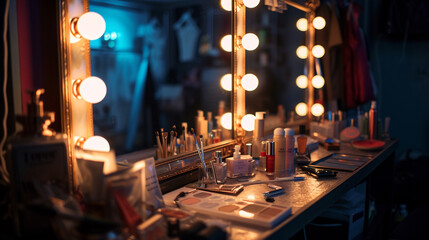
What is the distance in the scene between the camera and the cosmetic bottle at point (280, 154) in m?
1.57

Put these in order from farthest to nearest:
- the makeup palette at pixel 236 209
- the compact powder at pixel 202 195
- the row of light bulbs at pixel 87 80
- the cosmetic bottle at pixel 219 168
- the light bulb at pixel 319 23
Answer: the light bulb at pixel 319 23, the cosmetic bottle at pixel 219 168, the compact powder at pixel 202 195, the row of light bulbs at pixel 87 80, the makeup palette at pixel 236 209

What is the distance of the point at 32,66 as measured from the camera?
1088mm

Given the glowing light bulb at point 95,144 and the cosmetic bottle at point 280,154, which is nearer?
the glowing light bulb at point 95,144

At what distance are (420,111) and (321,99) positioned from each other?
126 cm

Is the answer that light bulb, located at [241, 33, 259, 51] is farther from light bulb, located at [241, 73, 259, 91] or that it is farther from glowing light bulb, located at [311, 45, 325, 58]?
glowing light bulb, located at [311, 45, 325, 58]

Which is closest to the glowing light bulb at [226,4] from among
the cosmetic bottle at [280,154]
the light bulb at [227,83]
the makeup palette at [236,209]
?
the light bulb at [227,83]

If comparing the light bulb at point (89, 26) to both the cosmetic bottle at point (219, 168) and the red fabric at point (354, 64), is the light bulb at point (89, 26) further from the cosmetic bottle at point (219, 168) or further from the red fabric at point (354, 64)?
the red fabric at point (354, 64)

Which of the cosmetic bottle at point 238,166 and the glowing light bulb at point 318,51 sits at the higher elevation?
the glowing light bulb at point 318,51

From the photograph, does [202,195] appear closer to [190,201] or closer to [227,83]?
[190,201]

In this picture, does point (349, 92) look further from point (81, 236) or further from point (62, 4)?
point (81, 236)

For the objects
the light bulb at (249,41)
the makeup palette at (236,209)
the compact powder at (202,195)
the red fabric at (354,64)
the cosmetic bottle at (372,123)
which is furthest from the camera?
the red fabric at (354,64)

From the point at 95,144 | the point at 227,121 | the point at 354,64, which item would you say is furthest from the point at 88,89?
the point at 354,64

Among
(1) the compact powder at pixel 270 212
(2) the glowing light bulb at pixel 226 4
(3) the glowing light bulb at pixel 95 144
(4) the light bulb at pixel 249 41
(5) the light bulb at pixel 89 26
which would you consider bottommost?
(1) the compact powder at pixel 270 212

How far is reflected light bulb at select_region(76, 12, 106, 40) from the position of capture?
1.11m
